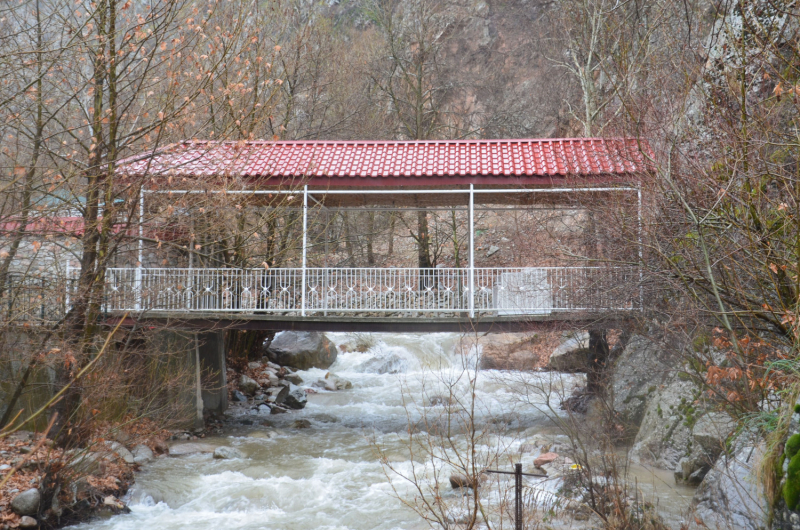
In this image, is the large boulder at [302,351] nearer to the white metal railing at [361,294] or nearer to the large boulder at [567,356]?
the white metal railing at [361,294]

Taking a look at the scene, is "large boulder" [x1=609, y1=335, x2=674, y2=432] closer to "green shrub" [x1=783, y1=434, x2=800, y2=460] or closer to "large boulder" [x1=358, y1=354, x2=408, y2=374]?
"green shrub" [x1=783, y1=434, x2=800, y2=460]

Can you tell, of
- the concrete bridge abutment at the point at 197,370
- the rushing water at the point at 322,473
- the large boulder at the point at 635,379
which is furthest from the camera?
the concrete bridge abutment at the point at 197,370

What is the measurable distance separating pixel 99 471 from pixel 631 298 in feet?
26.2

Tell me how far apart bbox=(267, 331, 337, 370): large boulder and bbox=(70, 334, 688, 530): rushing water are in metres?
3.50

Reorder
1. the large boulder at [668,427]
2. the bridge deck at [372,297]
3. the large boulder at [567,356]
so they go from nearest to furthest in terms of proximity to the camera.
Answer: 1. the large boulder at [668,427]
2. the bridge deck at [372,297]
3. the large boulder at [567,356]

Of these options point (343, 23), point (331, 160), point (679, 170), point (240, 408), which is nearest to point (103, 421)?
point (240, 408)

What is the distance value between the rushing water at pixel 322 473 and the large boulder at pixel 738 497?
1.33 meters

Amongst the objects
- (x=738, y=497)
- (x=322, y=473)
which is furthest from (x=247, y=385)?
(x=738, y=497)

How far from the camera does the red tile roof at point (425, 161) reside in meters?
12.0

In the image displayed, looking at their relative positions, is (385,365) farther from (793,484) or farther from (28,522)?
(793,484)

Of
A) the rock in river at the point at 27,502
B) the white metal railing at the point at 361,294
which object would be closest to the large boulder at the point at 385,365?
the white metal railing at the point at 361,294

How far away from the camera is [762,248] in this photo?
588 cm

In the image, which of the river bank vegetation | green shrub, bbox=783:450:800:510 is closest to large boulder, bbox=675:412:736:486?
the river bank vegetation

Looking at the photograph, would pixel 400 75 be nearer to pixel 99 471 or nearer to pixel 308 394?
pixel 308 394
